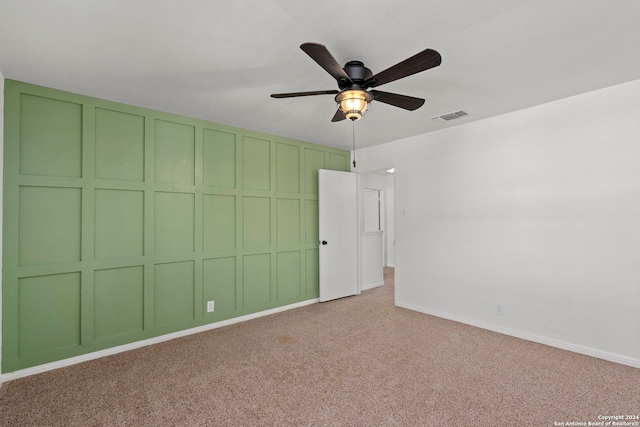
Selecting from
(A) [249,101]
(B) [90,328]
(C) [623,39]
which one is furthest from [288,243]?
(C) [623,39]

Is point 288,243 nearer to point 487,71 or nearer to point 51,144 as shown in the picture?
point 51,144

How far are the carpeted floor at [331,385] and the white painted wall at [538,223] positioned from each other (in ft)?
1.35

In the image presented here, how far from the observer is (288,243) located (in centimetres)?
450

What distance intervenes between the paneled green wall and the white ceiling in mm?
377

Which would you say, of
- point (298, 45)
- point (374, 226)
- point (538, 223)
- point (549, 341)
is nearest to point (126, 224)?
point (298, 45)

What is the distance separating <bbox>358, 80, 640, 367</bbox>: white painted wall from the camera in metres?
2.77

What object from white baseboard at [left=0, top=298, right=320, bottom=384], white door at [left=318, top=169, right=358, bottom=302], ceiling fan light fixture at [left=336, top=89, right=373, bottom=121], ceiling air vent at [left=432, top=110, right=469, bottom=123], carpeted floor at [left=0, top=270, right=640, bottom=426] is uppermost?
ceiling air vent at [left=432, top=110, right=469, bottom=123]

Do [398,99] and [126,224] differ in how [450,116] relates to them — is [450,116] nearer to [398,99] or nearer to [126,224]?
[398,99]

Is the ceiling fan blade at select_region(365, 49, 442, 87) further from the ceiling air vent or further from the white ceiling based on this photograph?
the ceiling air vent

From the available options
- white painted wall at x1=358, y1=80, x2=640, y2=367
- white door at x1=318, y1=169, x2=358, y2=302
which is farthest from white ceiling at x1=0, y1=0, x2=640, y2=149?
white door at x1=318, y1=169, x2=358, y2=302

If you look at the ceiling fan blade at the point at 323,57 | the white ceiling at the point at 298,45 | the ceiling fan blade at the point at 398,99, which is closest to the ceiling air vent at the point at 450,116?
the white ceiling at the point at 298,45

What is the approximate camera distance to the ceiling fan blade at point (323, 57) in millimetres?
1557

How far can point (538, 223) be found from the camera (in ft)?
10.6

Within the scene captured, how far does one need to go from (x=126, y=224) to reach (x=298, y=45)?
8.11ft
